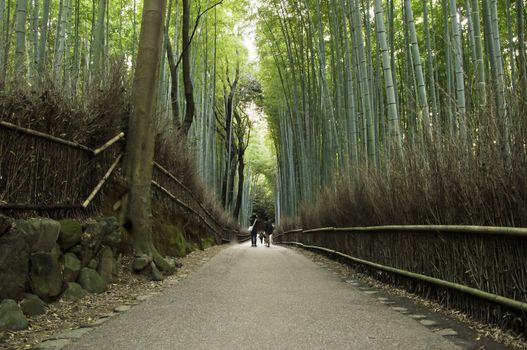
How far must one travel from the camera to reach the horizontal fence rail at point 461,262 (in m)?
2.51

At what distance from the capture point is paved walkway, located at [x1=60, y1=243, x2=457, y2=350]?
2.53m

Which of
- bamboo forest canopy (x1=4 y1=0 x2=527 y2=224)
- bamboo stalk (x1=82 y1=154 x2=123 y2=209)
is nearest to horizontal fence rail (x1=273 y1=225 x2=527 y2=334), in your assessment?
bamboo forest canopy (x1=4 y1=0 x2=527 y2=224)

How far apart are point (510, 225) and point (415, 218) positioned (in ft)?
4.55

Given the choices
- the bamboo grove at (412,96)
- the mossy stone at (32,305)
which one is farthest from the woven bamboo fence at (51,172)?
the bamboo grove at (412,96)

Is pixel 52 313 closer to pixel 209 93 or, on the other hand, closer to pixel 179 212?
Answer: pixel 179 212

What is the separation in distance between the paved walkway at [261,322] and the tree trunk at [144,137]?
90 centimetres

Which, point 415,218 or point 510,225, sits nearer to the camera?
point 510,225

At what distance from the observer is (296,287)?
15.1 ft

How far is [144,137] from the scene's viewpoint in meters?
5.35

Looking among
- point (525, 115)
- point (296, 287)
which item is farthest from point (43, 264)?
point (525, 115)

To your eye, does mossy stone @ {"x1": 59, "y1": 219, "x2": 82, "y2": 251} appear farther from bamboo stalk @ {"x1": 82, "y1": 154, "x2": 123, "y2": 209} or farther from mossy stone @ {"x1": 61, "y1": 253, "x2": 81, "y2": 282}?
bamboo stalk @ {"x1": 82, "y1": 154, "x2": 123, "y2": 209}

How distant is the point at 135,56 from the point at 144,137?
590 centimetres

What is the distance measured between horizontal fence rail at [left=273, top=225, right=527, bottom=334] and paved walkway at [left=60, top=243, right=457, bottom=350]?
0.39m

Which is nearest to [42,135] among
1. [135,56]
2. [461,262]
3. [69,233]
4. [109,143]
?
[69,233]
